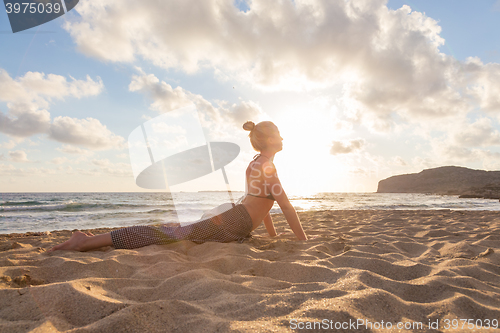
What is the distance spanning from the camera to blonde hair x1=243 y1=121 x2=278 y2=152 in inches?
127

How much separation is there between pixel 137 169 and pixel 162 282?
2492 millimetres

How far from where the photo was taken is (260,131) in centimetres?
322

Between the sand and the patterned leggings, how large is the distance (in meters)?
0.32

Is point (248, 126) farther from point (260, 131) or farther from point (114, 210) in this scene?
point (114, 210)

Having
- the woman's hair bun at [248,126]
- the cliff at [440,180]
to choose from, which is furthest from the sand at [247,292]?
the cliff at [440,180]

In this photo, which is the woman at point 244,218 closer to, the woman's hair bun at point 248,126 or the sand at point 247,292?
the woman's hair bun at point 248,126

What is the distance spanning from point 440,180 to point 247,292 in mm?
74970

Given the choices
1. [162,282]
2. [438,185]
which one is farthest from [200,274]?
[438,185]

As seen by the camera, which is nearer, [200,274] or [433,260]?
[200,274]

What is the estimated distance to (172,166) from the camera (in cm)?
439

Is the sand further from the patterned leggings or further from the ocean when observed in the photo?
the ocean

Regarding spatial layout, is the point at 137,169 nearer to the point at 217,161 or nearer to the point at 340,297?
the point at 217,161

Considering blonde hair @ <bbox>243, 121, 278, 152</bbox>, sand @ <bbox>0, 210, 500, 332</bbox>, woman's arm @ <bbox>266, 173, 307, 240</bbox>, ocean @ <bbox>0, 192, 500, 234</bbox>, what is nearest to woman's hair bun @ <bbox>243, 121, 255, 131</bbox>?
blonde hair @ <bbox>243, 121, 278, 152</bbox>

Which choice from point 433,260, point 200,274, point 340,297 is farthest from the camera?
point 433,260
